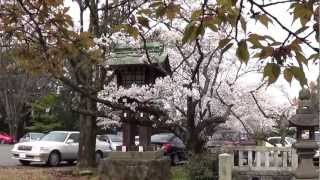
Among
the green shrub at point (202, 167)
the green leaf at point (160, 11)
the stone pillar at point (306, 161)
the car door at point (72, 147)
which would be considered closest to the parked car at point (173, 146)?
the car door at point (72, 147)

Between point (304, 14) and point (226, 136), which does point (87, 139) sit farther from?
point (304, 14)

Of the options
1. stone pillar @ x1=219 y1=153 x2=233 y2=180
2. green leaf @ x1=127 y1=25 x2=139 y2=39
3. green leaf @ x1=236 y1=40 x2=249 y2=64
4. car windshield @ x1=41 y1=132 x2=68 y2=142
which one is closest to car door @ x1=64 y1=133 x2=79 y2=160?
car windshield @ x1=41 y1=132 x2=68 y2=142

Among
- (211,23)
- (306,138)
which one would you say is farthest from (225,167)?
(211,23)

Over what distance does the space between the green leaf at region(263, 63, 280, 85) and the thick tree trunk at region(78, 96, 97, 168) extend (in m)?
18.0

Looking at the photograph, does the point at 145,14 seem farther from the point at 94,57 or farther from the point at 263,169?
the point at 263,169

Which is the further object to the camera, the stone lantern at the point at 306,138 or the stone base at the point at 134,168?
the stone base at the point at 134,168

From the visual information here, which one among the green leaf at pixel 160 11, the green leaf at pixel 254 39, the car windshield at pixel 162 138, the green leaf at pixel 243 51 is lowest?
the car windshield at pixel 162 138

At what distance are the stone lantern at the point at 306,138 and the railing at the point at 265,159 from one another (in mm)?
1735

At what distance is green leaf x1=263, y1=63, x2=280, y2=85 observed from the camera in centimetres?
291

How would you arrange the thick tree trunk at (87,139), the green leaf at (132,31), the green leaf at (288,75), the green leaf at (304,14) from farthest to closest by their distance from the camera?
the thick tree trunk at (87,139) → the green leaf at (132,31) → the green leaf at (304,14) → the green leaf at (288,75)

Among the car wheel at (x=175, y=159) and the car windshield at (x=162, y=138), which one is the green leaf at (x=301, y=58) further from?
A: the car windshield at (x=162, y=138)

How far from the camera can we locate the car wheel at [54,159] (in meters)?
23.3

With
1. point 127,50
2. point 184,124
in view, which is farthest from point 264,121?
point 127,50

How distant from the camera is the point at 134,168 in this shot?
15.5 metres
